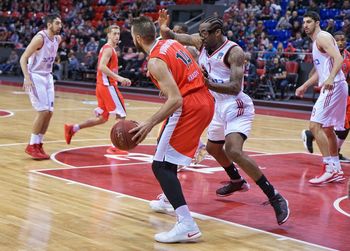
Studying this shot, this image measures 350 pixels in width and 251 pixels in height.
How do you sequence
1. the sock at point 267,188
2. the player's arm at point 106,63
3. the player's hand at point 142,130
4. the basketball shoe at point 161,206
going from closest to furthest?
the player's hand at point 142,130
the sock at point 267,188
the basketball shoe at point 161,206
the player's arm at point 106,63

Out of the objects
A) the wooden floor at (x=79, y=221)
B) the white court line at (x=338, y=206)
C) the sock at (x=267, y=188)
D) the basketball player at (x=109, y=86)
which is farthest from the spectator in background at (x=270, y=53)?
the sock at (x=267, y=188)

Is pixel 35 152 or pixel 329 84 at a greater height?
pixel 329 84

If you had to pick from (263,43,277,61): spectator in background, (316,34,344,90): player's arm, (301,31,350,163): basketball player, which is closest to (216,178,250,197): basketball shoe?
(316,34,344,90): player's arm

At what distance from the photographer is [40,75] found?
25.3ft

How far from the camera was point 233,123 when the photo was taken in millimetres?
5312

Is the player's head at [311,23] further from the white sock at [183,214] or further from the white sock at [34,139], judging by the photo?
the white sock at [34,139]

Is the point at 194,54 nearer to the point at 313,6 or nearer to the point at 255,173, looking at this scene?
the point at 255,173

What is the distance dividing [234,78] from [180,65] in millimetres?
749

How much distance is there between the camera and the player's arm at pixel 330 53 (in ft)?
20.9

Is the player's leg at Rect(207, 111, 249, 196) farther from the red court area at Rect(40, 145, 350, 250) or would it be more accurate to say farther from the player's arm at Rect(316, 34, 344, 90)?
the player's arm at Rect(316, 34, 344, 90)

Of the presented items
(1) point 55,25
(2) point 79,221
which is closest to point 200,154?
(1) point 55,25

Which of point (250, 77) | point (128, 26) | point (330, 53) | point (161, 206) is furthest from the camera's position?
point (128, 26)

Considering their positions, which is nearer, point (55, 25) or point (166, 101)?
point (166, 101)

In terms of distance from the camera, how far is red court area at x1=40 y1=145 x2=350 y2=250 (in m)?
4.90
